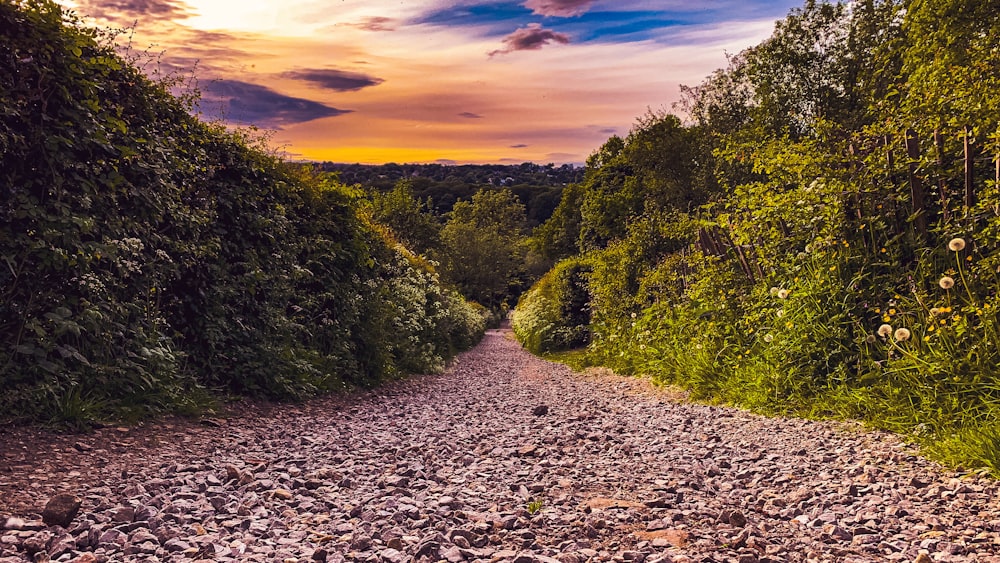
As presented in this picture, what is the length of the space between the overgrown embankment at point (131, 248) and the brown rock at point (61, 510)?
1.68 metres

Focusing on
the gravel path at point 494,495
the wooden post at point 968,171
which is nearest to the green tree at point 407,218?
the gravel path at point 494,495

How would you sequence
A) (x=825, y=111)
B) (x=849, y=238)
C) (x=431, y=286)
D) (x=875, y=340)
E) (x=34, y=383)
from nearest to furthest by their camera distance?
(x=34, y=383) → (x=875, y=340) → (x=849, y=238) → (x=431, y=286) → (x=825, y=111)

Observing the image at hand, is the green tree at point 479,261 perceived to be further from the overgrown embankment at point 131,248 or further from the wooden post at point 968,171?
the wooden post at point 968,171

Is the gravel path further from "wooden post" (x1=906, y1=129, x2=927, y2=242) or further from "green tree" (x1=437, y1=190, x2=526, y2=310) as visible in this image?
"green tree" (x1=437, y1=190, x2=526, y2=310)

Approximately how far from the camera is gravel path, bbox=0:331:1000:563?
9.36 ft

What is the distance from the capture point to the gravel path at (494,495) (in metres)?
2.85

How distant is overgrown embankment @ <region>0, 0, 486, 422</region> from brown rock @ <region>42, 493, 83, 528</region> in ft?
5.51

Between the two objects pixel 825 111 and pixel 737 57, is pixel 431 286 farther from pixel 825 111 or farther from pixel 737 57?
pixel 737 57

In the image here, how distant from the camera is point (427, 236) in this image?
4244cm

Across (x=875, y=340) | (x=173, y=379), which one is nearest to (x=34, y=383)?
(x=173, y=379)

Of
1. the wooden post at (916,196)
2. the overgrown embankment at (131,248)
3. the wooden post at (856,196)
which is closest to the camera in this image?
the overgrown embankment at (131,248)

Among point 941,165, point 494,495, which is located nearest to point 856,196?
point 941,165

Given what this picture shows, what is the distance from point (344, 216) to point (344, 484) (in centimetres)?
665

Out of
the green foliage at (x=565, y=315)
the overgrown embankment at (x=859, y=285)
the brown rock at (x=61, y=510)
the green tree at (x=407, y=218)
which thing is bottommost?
the green foliage at (x=565, y=315)
